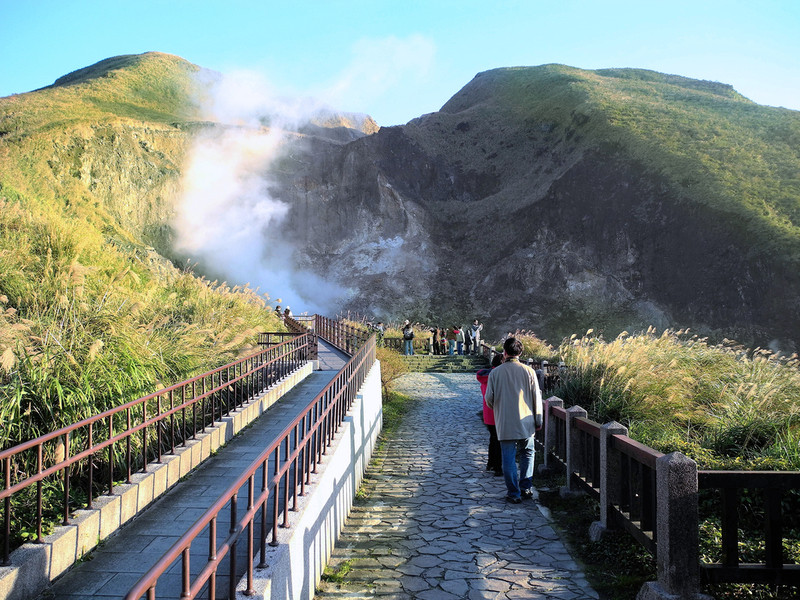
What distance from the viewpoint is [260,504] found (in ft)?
13.2

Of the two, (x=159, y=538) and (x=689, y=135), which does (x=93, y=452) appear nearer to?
(x=159, y=538)

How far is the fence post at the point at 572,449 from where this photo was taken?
7.05m

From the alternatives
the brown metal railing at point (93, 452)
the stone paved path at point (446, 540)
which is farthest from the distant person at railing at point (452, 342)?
the brown metal railing at point (93, 452)

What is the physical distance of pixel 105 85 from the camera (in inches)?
2682

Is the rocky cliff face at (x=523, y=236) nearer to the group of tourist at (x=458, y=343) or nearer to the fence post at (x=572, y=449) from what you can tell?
the group of tourist at (x=458, y=343)

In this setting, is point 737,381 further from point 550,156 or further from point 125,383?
point 550,156

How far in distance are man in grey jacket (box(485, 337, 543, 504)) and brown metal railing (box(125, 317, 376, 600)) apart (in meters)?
1.86

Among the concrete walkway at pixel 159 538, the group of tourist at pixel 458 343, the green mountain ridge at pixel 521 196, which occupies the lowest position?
the group of tourist at pixel 458 343

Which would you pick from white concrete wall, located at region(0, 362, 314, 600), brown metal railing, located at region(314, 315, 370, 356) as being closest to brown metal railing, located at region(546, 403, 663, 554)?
white concrete wall, located at region(0, 362, 314, 600)

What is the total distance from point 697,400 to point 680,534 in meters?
5.99

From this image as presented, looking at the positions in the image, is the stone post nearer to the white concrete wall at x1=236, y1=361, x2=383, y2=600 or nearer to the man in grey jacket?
the man in grey jacket

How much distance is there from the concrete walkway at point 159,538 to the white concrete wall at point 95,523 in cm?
8

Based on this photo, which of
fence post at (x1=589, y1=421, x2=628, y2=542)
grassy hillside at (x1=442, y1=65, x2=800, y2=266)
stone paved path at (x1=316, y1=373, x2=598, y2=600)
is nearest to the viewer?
stone paved path at (x1=316, y1=373, x2=598, y2=600)

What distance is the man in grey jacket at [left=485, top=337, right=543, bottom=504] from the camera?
6.75 metres
